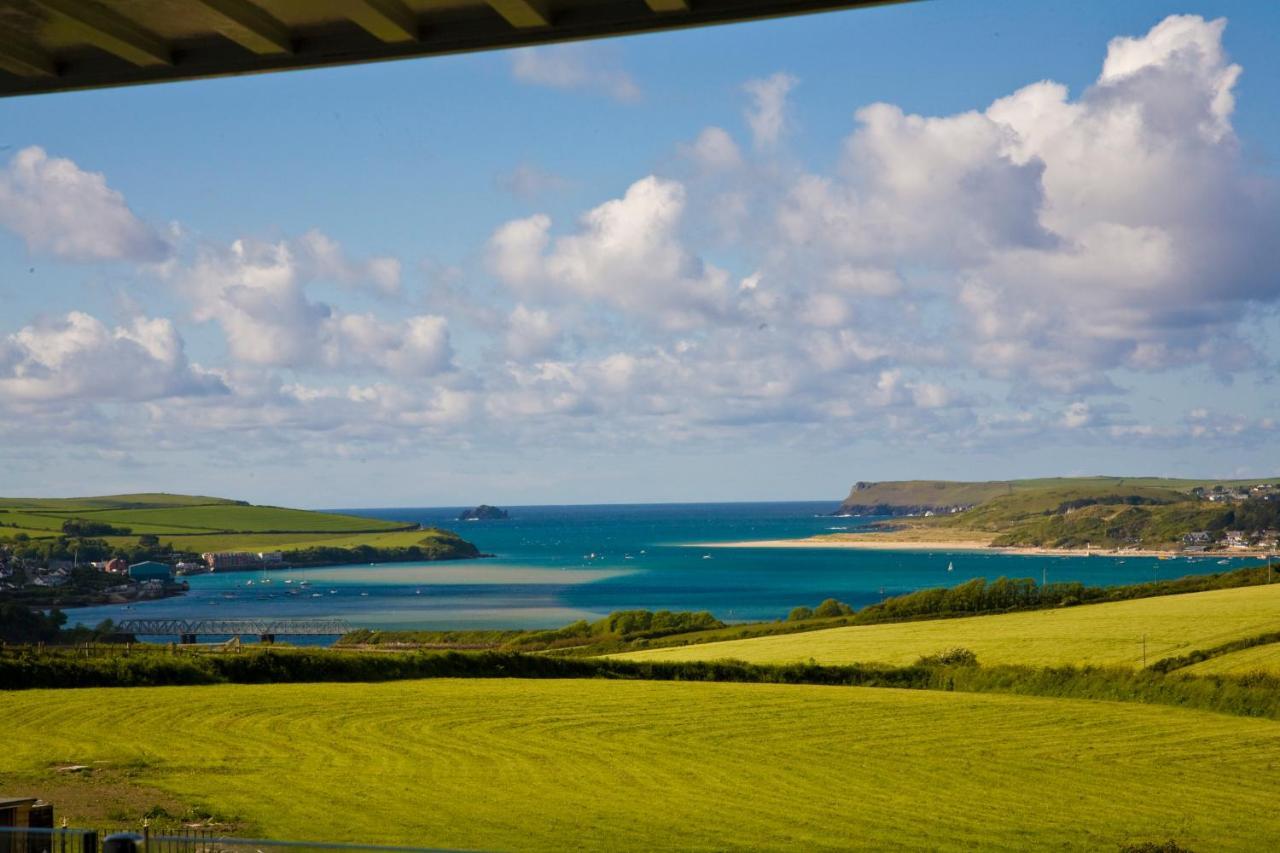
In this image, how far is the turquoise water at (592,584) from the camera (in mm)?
109625

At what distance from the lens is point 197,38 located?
5.80 m

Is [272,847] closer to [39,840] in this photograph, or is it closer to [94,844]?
A: [94,844]

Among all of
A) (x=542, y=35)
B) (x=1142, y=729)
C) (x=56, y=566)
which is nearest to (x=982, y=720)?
(x=1142, y=729)

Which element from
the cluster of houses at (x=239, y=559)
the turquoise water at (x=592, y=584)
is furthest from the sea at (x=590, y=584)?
the cluster of houses at (x=239, y=559)

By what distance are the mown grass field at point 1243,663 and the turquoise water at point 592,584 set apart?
54280mm

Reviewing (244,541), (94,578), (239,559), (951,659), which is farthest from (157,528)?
(951,659)

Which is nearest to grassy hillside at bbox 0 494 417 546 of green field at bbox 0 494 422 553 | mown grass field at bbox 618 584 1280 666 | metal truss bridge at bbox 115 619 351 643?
green field at bbox 0 494 422 553

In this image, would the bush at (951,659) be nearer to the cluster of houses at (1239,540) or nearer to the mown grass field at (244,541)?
the mown grass field at (244,541)

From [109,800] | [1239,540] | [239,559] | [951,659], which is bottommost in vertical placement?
[239,559]

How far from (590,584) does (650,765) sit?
118 metres

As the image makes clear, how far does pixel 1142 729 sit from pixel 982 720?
370 centimetres

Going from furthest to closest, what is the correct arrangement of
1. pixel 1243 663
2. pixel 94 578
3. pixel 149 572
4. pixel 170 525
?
pixel 170 525 < pixel 149 572 < pixel 94 578 < pixel 1243 663

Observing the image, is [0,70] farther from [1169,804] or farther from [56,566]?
[56,566]

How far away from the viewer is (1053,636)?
169 ft
